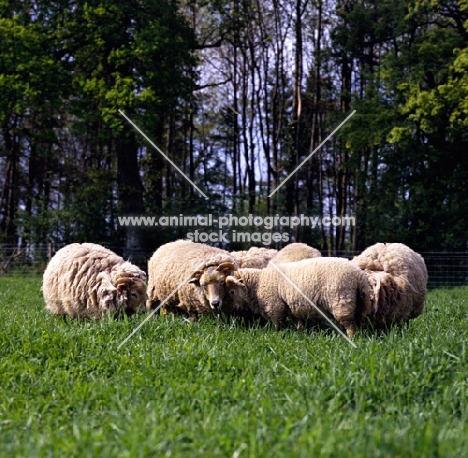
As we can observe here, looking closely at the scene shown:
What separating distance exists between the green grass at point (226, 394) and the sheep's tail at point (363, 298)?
1.48 ft

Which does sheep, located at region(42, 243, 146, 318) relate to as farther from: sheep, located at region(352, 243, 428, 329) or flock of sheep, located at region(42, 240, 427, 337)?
sheep, located at region(352, 243, 428, 329)

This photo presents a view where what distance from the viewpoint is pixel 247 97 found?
26297 mm

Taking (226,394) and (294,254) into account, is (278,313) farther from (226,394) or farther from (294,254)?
(226,394)

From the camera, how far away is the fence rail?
17688 mm

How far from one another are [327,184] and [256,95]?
661cm

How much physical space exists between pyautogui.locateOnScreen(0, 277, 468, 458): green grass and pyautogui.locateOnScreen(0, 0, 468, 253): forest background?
12.4 meters

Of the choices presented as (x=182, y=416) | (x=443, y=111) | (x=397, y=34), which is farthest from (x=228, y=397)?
(x=397, y=34)

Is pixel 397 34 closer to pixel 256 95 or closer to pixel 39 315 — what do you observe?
pixel 256 95

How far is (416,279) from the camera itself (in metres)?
7.17

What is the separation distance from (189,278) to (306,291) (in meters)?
1.72

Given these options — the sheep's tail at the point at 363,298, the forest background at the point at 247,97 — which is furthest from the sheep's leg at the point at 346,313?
the forest background at the point at 247,97

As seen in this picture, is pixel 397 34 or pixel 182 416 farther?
pixel 397 34

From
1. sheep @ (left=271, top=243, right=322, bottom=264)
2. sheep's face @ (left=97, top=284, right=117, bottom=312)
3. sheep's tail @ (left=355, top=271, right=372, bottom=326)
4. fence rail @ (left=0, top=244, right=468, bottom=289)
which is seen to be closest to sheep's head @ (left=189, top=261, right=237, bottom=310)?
sheep's face @ (left=97, top=284, right=117, bottom=312)

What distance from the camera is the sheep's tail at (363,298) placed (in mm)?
6398
